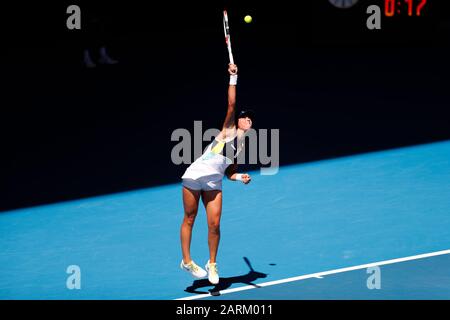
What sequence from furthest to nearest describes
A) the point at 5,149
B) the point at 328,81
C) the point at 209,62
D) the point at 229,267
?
the point at 209,62, the point at 328,81, the point at 5,149, the point at 229,267

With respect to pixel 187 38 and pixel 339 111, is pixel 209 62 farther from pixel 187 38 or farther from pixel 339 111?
pixel 339 111

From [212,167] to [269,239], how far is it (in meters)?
2.30

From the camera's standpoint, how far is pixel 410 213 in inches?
501

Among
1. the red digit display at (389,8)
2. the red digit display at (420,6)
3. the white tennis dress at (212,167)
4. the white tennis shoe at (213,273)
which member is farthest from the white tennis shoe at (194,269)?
the red digit display at (420,6)

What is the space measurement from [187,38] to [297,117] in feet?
26.8

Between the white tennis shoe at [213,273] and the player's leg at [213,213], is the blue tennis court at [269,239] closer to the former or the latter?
the white tennis shoe at [213,273]

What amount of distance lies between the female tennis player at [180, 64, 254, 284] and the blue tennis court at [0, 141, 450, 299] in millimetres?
677

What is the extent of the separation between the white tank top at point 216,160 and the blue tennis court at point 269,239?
140 cm

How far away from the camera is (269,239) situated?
39.3 feet

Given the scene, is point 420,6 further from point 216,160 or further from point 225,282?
point 216,160

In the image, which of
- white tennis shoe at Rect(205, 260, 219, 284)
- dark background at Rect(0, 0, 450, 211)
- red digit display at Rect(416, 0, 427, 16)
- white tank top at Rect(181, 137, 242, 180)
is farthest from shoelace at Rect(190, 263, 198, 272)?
red digit display at Rect(416, 0, 427, 16)

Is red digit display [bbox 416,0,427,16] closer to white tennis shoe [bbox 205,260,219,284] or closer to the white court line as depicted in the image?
the white court line

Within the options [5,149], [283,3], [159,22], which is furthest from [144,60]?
[5,149]

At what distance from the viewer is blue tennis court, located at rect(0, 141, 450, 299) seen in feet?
34.4
